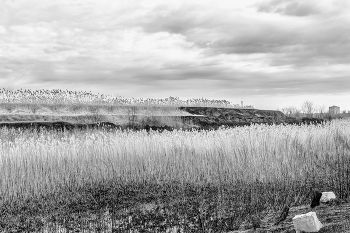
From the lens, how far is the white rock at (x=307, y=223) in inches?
244

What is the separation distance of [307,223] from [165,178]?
7318 mm

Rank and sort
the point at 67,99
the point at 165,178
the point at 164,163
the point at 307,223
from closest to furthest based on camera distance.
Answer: the point at 307,223 → the point at 165,178 → the point at 164,163 → the point at 67,99

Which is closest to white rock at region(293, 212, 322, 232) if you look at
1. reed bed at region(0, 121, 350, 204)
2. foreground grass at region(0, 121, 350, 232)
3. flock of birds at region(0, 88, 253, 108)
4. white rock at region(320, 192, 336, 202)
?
foreground grass at region(0, 121, 350, 232)

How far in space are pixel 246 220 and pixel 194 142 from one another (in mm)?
5729

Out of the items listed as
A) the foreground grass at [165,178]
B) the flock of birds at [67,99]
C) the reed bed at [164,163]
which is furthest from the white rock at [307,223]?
the flock of birds at [67,99]

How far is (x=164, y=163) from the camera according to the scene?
1372 centimetres

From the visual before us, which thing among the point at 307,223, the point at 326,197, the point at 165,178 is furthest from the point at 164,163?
the point at 307,223

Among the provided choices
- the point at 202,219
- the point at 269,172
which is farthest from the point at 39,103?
the point at 202,219

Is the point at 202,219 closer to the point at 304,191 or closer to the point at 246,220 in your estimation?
the point at 246,220

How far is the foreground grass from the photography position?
10281mm

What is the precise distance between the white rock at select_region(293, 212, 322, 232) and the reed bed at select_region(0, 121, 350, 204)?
5.87 meters

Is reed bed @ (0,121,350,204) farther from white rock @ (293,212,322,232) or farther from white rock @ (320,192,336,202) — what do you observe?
white rock @ (293,212,322,232)

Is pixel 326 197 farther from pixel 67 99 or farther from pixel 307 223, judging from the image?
pixel 67 99

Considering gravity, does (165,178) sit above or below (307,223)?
below
